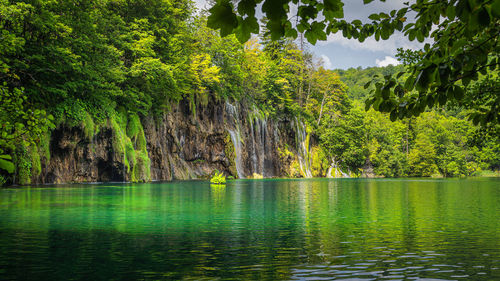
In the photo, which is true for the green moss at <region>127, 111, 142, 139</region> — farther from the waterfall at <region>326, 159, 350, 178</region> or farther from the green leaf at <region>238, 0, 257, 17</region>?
the waterfall at <region>326, 159, 350, 178</region>

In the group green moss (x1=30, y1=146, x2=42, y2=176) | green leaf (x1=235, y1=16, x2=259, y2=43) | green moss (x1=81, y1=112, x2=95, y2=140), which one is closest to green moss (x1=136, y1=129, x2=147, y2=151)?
green moss (x1=81, y1=112, x2=95, y2=140)

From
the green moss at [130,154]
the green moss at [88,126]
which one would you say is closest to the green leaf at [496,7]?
the green moss at [88,126]

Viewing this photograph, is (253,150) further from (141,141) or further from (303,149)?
(141,141)

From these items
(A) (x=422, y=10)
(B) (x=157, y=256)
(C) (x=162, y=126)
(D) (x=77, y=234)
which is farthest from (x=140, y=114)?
(A) (x=422, y=10)

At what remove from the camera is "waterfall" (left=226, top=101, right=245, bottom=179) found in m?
46.6

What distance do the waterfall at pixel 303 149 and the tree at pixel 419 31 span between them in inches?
2163

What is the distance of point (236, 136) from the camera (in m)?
47.3

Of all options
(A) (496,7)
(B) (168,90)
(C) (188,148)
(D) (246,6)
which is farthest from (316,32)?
(C) (188,148)

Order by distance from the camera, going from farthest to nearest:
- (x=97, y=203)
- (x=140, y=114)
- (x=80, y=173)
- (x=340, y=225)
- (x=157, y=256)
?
1. (x=140, y=114)
2. (x=80, y=173)
3. (x=97, y=203)
4. (x=340, y=225)
5. (x=157, y=256)

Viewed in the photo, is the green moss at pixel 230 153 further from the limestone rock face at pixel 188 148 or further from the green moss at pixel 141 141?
the green moss at pixel 141 141

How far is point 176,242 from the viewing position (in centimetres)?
769

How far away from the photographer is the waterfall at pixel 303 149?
5844 centimetres

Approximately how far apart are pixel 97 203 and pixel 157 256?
9.32 m

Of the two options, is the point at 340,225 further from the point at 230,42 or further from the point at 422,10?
the point at 230,42
